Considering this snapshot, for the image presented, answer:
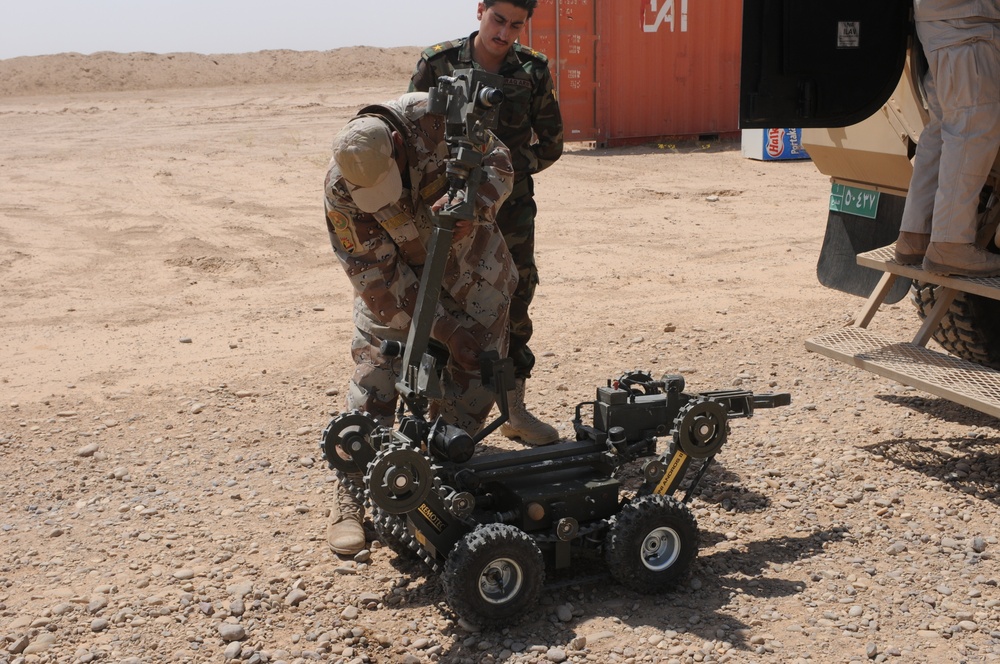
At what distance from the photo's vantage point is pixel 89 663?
10.6ft

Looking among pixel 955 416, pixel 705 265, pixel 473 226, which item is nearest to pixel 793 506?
pixel 955 416

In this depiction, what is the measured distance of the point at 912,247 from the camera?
452 centimetres

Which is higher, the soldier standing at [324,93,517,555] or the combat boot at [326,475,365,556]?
the soldier standing at [324,93,517,555]

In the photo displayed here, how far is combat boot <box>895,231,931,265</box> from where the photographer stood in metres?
4.51

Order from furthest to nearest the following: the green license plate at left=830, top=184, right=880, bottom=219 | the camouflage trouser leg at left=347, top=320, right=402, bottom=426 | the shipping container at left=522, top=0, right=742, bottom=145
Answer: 1. the shipping container at left=522, top=0, right=742, bottom=145
2. the green license plate at left=830, top=184, right=880, bottom=219
3. the camouflage trouser leg at left=347, top=320, right=402, bottom=426

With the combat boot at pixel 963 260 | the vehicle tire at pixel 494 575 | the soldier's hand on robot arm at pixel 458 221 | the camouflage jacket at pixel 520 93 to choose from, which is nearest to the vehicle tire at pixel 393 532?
the vehicle tire at pixel 494 575

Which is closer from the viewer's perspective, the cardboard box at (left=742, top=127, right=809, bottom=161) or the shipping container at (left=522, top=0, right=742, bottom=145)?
the cardboard box at (left=742, top=127, right=809, bottom=161)

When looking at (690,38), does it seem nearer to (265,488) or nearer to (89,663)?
(265,488)

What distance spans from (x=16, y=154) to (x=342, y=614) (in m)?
14.3

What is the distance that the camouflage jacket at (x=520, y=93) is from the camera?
4465 millimetres

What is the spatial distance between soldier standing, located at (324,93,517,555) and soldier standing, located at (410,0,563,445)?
40 centimetres

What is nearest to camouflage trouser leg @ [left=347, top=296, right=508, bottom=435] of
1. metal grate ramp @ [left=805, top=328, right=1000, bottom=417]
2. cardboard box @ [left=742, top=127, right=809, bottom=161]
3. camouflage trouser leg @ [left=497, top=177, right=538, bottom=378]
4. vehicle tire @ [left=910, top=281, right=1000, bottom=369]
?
camouflage trouser leg @ [left=497, top=177, right=538, bottom=378]

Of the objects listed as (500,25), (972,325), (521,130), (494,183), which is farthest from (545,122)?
(972,325)

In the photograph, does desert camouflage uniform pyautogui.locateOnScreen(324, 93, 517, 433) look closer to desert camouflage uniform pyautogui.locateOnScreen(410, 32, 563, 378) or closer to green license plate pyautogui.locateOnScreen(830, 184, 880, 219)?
desert camouflage uniform pyautogui.locateOnScreen(410, 32, 563, 378)
